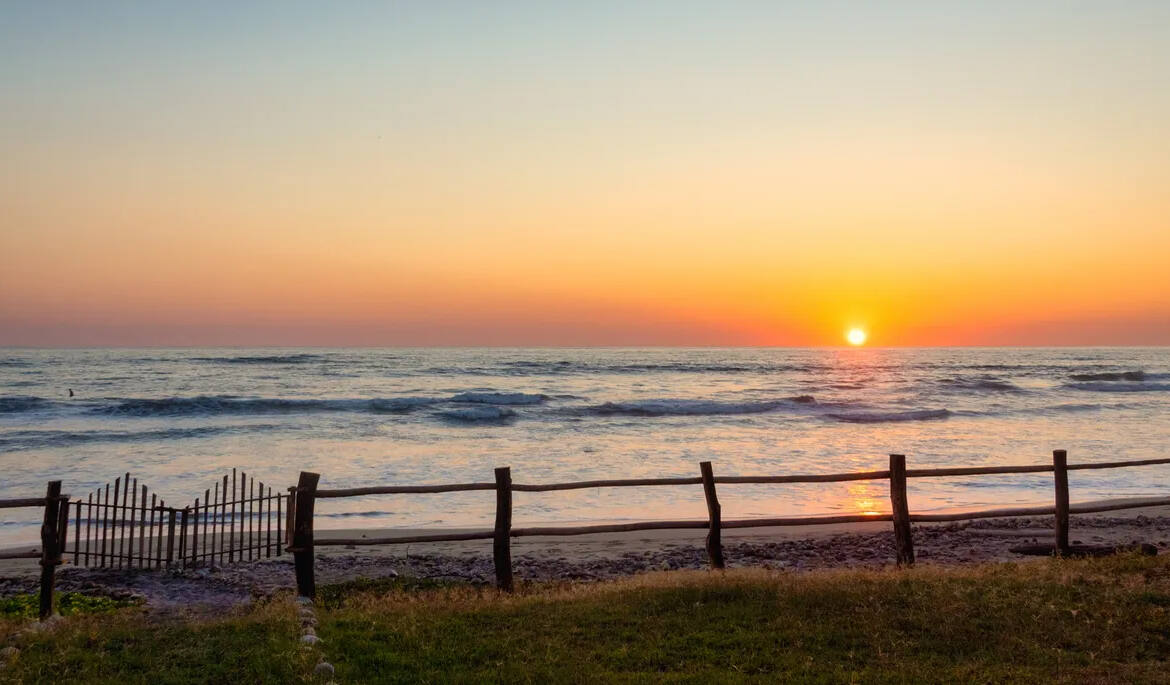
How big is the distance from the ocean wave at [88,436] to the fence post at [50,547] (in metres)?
23.4

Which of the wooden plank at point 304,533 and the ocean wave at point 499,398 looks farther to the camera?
the ocean wave at point 499,398

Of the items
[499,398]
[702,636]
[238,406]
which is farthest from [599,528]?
[499,398]

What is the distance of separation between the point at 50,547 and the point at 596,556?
7989 mm

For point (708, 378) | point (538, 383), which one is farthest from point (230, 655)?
point (708, 378)

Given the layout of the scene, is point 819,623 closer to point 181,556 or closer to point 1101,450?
point 181,556

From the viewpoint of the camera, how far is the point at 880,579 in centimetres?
881

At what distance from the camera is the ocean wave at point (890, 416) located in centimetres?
4203

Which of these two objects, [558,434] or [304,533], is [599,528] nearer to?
[304,533]

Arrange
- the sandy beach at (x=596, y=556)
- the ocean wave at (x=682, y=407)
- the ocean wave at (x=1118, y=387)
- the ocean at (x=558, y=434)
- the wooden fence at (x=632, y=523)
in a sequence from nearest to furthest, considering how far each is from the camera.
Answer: the wooden fence at (x=632, y=523)
the sandy beach at (x=596, y=556)
the ocean at (x=558, y=434)
the ocean wave at (x=682, y=407)
the ocean wave at (x=1118, y=387)

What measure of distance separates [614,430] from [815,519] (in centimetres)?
2540

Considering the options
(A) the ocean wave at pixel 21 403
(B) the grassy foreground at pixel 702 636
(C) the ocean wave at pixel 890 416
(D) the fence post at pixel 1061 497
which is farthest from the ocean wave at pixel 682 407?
(B) the grassy foreground at pixel 702 636

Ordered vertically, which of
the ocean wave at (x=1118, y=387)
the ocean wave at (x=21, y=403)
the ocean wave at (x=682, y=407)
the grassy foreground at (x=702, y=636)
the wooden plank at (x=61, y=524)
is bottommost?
the ocean wave at (x=1118, y=387)

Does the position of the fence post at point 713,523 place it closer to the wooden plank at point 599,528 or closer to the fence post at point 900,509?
the wooden plank at point 599,528

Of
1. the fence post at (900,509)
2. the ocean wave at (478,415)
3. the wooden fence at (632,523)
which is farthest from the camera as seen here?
the ocean wave at (478,415)
